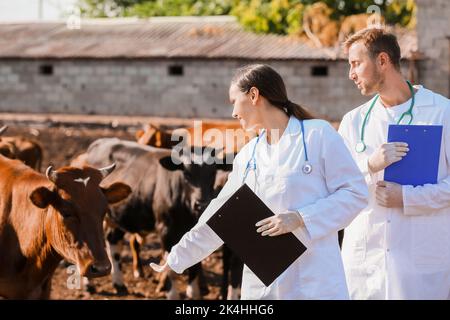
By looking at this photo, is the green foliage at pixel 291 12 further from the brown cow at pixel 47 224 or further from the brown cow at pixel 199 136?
the brown cow at pixel 47 224

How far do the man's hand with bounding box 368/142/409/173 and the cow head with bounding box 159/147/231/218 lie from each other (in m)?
4.77

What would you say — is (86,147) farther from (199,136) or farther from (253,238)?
(253,238)

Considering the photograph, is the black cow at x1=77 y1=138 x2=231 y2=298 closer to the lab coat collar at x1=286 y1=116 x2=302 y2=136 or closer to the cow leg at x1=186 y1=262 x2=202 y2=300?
the cow leg at x1=186 y1=262 x2=202 y2=300

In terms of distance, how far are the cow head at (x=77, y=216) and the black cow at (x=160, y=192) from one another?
2829 mm

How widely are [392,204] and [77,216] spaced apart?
2.55m

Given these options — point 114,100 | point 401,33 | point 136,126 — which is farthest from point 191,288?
point 114,100

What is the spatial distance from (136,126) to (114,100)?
4512mm

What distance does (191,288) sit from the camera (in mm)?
9602

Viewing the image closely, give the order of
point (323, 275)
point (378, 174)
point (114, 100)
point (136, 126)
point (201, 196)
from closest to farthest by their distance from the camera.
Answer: point (323, 275), point (378, 174), point (201, 196), point (136, 126), point (114, 100)

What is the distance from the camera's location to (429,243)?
14.2 ft

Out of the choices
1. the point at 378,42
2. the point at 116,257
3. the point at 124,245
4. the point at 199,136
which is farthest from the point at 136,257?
the point at 378,42

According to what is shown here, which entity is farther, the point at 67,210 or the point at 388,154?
the point at 67,210

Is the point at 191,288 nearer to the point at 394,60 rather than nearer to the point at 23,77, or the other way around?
the point at 394,60
